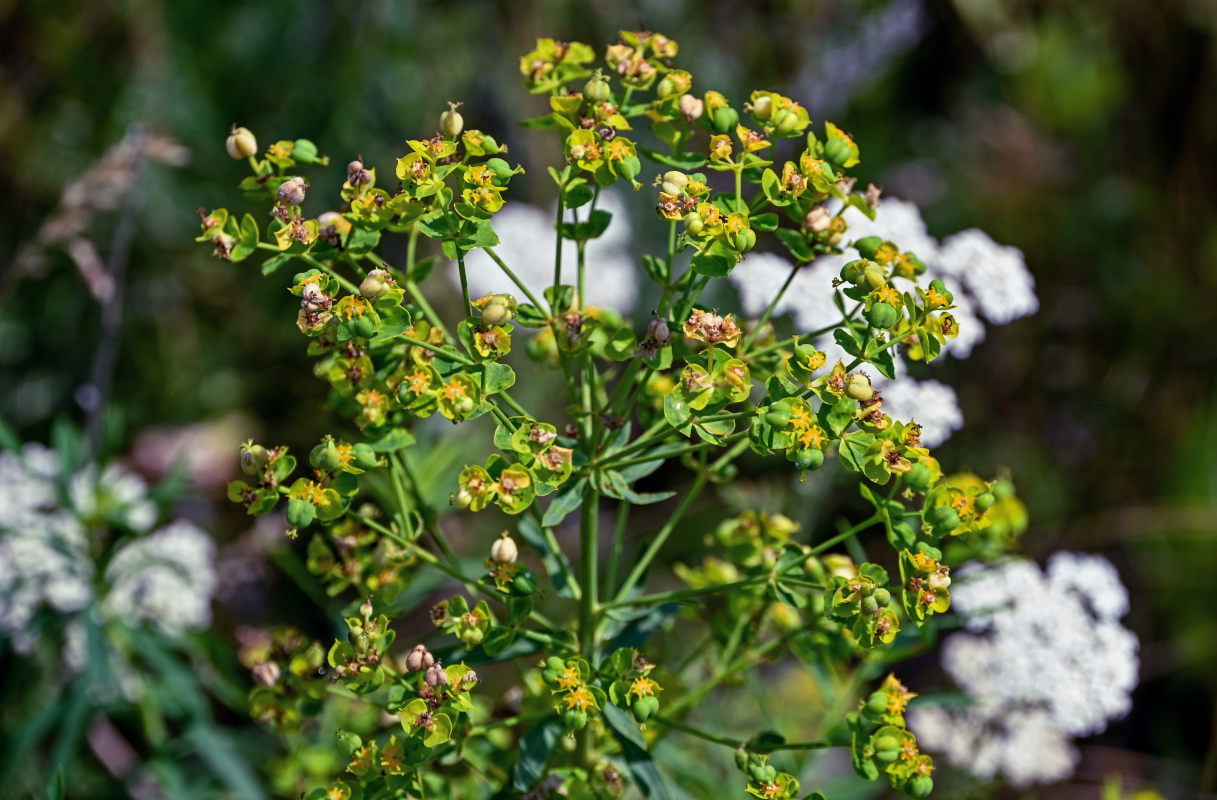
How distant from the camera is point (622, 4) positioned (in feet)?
16.9

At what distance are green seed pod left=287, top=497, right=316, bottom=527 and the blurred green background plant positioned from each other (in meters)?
2.37

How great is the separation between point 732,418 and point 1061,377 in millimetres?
3840

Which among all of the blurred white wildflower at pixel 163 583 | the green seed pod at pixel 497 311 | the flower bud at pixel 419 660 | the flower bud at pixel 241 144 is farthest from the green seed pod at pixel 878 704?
the blurred white wildflower at pixel 163 583

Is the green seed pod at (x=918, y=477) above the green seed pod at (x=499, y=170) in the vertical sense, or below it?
below

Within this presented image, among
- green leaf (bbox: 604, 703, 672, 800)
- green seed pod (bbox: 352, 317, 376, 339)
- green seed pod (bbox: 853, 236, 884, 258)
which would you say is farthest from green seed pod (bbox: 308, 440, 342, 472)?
green seed pod (bbox: 853, 236, 884, 258)

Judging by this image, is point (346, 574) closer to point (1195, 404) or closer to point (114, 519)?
point (114, 519)

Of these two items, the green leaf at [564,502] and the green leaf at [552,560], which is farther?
the green leaf at [552,560]

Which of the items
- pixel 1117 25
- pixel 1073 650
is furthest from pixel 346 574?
pixel 1117 25

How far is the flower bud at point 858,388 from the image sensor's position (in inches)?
48.2

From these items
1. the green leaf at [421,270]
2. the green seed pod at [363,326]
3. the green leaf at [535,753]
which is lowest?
the green leaf at [535,753]

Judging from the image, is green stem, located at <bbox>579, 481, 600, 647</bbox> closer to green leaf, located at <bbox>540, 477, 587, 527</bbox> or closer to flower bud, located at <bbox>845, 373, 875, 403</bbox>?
green leaf, located at <bbox>540, 477, 587, 527</bbox>

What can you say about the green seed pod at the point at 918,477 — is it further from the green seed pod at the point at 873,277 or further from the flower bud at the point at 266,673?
the flower bud at the point at 266,673

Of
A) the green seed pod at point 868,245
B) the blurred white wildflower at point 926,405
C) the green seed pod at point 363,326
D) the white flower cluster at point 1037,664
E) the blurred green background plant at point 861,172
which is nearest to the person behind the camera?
the green seed pod at point 363,326

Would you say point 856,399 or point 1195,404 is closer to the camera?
point 856,399
